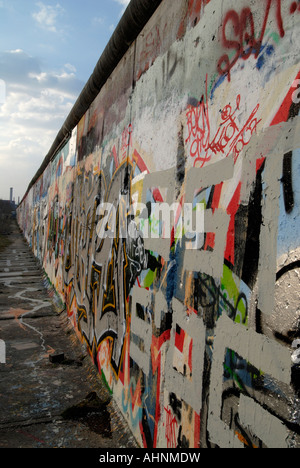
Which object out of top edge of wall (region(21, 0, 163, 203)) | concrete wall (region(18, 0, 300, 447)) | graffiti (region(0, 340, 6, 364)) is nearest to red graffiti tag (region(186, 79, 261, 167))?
concrete wall (region(18, 0, 300, 447))

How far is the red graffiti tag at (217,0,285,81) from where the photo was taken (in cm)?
159

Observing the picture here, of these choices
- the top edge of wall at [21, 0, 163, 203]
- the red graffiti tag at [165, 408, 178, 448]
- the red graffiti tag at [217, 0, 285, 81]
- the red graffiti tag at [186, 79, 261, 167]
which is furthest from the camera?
the top edge of wall at [21, 0, 163, 203]

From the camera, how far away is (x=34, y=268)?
13477 millimetres

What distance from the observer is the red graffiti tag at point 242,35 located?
1589 millimetres

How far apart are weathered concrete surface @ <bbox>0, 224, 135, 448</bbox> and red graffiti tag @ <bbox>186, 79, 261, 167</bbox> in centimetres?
219

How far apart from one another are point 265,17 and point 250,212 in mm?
816

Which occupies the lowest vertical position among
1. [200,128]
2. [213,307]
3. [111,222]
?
[213,307]

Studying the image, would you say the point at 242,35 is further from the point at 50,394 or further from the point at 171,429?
the point at 50,394

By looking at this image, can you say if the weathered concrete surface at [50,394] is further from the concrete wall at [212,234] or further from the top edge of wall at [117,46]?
the top edge of wall at [117,46]

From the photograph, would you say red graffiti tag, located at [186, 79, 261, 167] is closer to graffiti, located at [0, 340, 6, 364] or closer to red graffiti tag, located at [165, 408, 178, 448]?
red graffiti tag, located at [165, 408, 178, 448]

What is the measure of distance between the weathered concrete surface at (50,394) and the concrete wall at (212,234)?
0.85 ft

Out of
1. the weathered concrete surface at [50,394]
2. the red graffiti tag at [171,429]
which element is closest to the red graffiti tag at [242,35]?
the red graffiti tag at [171,429]
